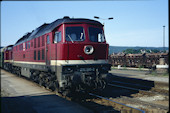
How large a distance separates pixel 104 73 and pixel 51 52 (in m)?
3.23

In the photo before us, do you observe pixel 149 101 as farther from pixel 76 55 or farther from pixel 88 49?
pixel 76 55

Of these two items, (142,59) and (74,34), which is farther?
(142,59)

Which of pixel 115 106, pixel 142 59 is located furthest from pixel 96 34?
pixel 142 59

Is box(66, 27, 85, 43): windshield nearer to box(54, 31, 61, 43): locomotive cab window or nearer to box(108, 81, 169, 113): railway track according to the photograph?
box(54, 31, 61, 43): locomotive cab window

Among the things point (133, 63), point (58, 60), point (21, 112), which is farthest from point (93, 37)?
point (133, 63)

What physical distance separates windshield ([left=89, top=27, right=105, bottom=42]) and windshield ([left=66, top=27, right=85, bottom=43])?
21.6 inches

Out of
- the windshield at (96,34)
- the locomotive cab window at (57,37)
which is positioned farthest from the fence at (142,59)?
the locomotive cab window at (57,37)

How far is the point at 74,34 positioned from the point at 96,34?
1.37 meters

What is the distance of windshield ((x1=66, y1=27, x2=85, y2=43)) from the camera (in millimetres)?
10109

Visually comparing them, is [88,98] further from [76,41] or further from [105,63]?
[76,41]

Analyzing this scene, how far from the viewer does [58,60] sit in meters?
10.2

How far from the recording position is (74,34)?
10297 mm

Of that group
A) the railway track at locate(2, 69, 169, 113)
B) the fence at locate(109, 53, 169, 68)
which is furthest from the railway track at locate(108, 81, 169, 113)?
the fence at locate(109, 53, 169, 68)

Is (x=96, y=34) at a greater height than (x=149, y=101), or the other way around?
(x=96, y=34)
